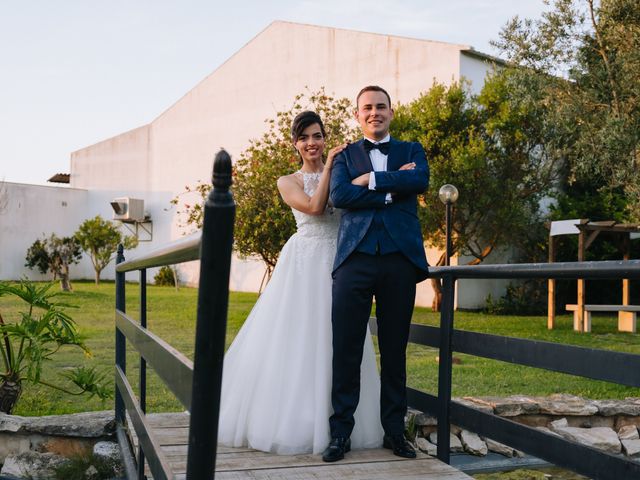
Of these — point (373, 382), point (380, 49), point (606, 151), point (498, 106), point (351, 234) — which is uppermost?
point (380, 49)

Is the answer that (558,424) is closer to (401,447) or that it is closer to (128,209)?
(401,447)

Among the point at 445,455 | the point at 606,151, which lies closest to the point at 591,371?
the point at 445,455

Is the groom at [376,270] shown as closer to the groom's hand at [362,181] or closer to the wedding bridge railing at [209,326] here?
the groom's hand at [362,181]

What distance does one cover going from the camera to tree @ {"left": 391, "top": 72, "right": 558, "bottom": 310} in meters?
14.8

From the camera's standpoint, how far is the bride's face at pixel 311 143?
356 cm

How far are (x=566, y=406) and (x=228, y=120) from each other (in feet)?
64.9

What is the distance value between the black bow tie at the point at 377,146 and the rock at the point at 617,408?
3343 mm

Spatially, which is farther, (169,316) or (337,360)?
(169,316)

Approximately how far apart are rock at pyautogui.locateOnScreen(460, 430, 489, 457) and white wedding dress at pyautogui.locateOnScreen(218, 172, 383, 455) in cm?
203

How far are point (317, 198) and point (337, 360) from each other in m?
0.80

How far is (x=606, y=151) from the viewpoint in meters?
11.3

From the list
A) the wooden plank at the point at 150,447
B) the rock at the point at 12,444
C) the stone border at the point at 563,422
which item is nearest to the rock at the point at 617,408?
the stone border at the point at 563,422

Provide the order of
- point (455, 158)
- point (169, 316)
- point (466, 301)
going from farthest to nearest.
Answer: point (466, 301), point (455, 158), point (169, 316)

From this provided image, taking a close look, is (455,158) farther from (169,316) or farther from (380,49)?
(169,316)
